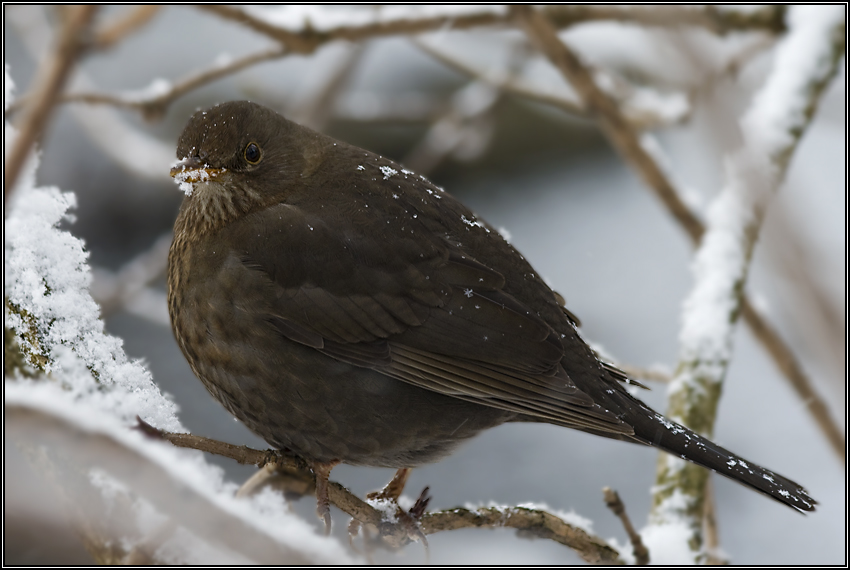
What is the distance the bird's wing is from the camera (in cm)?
231

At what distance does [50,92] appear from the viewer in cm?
114

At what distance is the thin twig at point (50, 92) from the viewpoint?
1.12 m

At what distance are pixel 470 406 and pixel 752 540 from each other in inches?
95.6

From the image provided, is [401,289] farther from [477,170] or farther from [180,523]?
[477,170]

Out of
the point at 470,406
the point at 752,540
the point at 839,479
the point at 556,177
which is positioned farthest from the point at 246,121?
the point at 556,177

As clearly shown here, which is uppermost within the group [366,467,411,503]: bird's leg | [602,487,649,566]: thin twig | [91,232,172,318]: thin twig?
[91,232,172,318]: thin twig

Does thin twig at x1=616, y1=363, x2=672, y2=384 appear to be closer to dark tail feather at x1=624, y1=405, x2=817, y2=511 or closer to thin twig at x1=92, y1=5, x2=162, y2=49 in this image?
dark tail feather at x1=624, y1=405, x2=817, y2=511

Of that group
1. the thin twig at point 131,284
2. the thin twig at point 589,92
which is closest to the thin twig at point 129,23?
the thin twig at point 131,284

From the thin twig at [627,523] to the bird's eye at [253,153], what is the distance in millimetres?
1477

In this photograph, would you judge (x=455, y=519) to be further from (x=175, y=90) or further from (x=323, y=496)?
(x=175, y=90)

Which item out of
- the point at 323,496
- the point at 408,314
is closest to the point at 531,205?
the point at 408,314

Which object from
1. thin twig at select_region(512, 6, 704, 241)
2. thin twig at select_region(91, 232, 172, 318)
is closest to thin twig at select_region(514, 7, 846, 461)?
thin twig at select_region(512, 6, 704, 241)

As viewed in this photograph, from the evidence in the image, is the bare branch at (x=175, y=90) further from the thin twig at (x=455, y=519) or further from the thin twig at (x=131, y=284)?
the thin twig at (x=455, y=519)

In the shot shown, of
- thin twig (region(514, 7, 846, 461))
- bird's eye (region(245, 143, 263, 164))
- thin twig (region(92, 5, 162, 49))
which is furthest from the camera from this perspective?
thin twig (region(514, 7, 846, 461))
